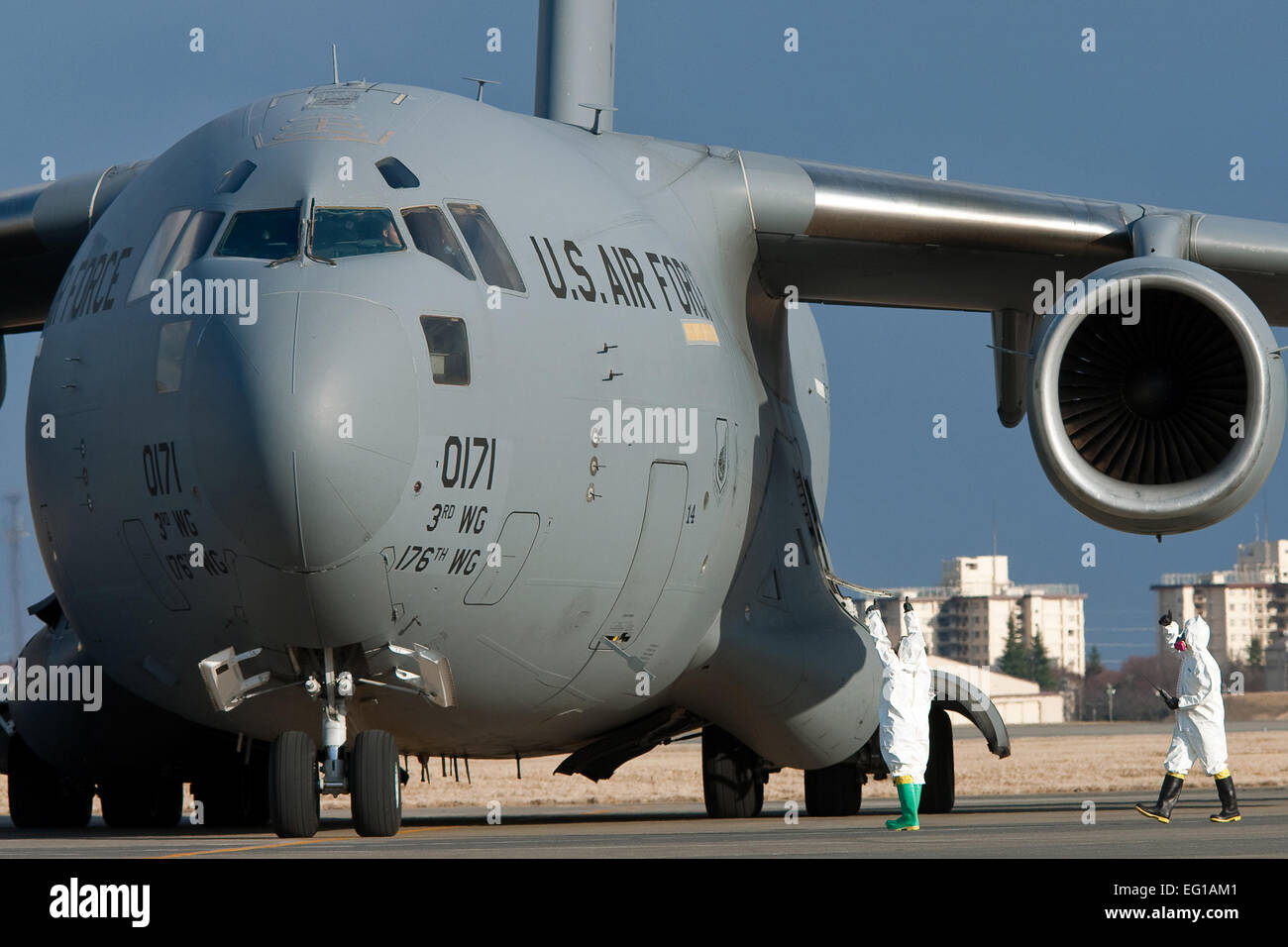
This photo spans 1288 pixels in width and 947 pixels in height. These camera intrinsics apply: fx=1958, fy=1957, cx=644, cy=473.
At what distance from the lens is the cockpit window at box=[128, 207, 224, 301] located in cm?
1045

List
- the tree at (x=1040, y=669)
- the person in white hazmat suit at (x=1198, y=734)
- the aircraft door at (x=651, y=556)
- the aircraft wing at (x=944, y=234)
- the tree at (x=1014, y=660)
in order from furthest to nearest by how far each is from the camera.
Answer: the tree at (x=1014, y=660) → the tree at (x=1040, y=669) → the aircraft wing at (x=944, y=234) → the person in white hazmat suit at (x=1198, y=734) → the aircraft door at (x=651, y=556)

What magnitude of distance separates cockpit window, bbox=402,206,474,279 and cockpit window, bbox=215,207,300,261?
24.5 inches

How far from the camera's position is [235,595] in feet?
32.3

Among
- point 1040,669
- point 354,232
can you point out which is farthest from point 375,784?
point 1040,669

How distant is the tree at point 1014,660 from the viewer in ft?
388

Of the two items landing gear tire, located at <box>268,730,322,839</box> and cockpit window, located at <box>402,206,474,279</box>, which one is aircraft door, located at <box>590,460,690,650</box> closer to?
cockpit window, located at <box>402,206,474,279</box>

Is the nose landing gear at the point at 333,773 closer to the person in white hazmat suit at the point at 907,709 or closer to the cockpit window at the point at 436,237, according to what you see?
the cockpit window at the point at 436,237

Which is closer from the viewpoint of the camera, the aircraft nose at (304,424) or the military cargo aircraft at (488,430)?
the aircraft nose at (304,424)

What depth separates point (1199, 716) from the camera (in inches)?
499

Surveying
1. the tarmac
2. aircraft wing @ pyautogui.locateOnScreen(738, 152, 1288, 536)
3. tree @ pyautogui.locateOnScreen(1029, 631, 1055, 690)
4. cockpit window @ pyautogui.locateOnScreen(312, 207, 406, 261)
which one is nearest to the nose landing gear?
the tarmac

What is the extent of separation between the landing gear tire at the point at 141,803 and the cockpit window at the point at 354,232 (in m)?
6.04

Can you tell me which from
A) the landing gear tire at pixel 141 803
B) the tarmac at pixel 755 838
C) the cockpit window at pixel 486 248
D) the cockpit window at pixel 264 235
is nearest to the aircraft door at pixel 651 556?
the tarmac at pixel 755 838

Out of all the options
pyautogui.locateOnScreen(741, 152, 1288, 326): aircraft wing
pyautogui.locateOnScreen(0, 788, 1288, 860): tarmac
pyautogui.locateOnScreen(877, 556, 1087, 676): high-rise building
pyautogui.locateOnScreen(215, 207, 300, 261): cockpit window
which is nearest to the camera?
pyautogui.locateOnScreen(0, 788, 1288, 860): tarmac

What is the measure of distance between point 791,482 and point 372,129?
15.4 feet
